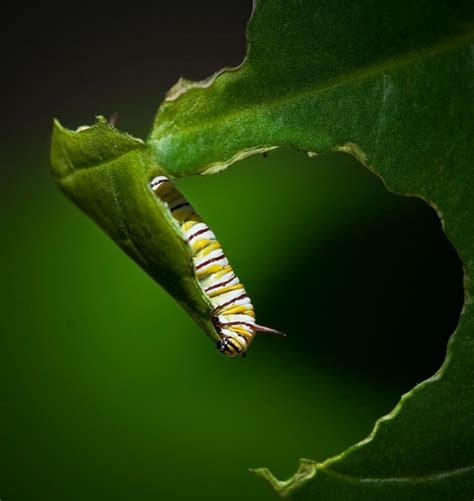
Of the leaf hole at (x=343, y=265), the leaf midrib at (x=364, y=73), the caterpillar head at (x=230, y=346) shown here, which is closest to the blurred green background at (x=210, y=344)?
the leaf hole at (x=343, y=265)

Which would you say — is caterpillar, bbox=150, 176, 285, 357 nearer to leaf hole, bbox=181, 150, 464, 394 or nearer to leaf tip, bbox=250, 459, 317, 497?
leaf tip, bbox=250, 459, 317, 497

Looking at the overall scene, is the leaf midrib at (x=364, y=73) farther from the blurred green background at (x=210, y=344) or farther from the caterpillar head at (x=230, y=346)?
the blurred green background at (x=210, y=344)

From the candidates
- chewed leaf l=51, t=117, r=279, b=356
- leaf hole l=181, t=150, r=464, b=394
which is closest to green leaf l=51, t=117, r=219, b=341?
chewed leaf l=51, t=117, r=279, b=356

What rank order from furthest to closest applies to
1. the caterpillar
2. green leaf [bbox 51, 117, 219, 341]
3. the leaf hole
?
the leaf hole, the caterpillar, green leaf [bbox 51, 117, 219, 341]

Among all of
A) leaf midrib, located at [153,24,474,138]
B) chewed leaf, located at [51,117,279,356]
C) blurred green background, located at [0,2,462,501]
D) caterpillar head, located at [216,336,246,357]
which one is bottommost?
blurred green background, located at [0,2,462,501]

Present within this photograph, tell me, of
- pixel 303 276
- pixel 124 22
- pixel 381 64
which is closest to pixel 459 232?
pixel 381 64

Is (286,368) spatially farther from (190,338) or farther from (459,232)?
(459,232)

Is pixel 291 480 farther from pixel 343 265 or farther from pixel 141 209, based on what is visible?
pixel 343 265
